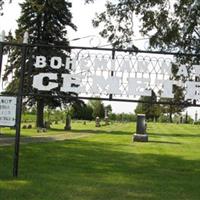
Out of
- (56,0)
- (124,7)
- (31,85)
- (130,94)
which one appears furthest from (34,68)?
(56,0)

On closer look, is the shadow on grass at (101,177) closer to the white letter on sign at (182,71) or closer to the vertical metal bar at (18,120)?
the vertical metal bar at (18,120)

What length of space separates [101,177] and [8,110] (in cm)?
264

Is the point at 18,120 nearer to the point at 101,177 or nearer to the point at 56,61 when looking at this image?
the point at 56,61

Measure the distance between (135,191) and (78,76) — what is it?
9.84ft

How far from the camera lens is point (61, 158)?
1750 centimetres

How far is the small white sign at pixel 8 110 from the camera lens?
1201 centimetres

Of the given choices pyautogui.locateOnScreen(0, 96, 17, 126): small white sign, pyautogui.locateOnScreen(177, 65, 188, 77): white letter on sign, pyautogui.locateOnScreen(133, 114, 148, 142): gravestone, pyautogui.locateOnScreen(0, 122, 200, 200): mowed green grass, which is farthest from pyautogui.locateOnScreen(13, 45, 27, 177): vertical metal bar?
pyautogui.locateOnScreen(133, 114, 148, 142): gravestone

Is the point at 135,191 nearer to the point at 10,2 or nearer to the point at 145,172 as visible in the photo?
the point at 145,172

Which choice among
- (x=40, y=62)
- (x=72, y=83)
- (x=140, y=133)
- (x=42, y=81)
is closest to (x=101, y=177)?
(x=72, y=83)

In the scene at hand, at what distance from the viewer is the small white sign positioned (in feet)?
39.4

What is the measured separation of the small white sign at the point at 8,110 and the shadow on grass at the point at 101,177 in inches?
47.3

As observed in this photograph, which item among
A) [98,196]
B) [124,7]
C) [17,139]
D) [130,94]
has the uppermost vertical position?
[124,7]

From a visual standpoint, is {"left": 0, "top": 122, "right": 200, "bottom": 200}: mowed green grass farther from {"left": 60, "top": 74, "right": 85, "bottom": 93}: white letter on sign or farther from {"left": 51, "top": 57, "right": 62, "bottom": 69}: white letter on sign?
{"left": 51, "top": 57, "right": 62, "bottom": 69}: white letter on sign

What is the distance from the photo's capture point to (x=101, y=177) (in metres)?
12.8
